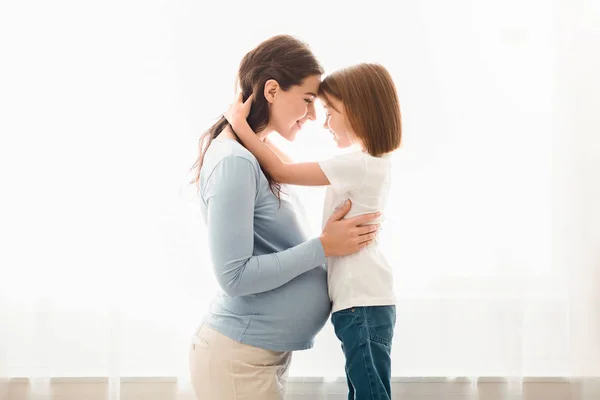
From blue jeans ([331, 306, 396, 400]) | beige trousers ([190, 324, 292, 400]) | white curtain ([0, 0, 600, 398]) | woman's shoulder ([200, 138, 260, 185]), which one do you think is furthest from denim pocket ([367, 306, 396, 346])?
white curtain ([0, 0, 600, 398])

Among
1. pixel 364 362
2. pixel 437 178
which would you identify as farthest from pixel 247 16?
pixel 364 362

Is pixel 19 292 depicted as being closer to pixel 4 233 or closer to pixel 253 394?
pixel 4 233

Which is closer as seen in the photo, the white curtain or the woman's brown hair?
the woman's brown hair

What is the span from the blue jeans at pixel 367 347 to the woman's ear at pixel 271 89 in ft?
1.84

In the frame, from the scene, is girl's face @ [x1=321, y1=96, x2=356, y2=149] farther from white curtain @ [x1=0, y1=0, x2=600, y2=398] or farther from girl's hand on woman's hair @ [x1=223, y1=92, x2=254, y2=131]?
white curtain @ [x1=0, y1=0, x2=600, y2=398]

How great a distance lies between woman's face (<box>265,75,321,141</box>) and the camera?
1567 mm

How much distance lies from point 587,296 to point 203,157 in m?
1.36

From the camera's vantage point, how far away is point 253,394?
4.82 feet

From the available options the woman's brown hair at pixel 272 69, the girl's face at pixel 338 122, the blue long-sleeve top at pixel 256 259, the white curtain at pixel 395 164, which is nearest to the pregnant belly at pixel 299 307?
the blue long-sleeve top at pixel 256 259

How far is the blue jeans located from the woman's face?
509 millimetres

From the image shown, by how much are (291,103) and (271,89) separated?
0.07 m

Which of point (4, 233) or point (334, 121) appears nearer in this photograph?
point (334, 121)

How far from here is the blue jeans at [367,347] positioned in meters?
1.48

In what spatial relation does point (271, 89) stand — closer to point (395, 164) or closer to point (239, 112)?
point (239, 112)
